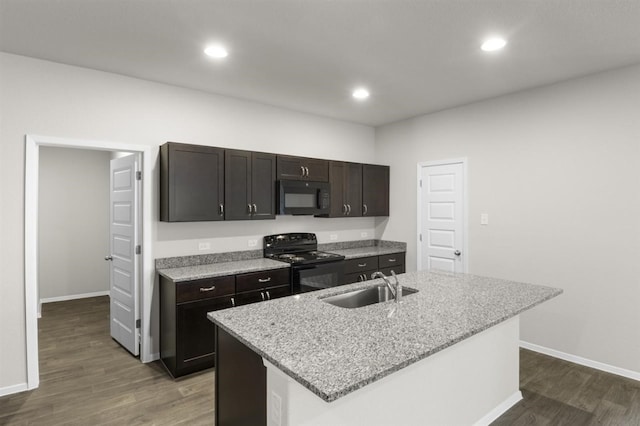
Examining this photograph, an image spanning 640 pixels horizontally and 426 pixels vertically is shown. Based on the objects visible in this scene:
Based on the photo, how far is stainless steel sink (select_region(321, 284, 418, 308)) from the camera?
2.43 metres

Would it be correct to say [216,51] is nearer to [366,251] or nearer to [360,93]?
[360,93]

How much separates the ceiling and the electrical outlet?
215cm

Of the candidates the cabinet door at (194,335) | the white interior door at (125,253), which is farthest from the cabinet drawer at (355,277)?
the white interior door at (125,253)

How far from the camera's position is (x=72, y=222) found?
18.4 ft

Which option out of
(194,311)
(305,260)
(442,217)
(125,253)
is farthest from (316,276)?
(125,253)

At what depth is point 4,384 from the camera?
109 inches

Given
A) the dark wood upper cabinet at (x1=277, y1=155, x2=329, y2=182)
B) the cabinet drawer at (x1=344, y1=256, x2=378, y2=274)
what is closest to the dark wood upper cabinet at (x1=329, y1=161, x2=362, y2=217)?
the dark wood upper cabinet at (x1=277, y1=155, x2=329, y2=182)

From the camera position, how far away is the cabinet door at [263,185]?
380cm

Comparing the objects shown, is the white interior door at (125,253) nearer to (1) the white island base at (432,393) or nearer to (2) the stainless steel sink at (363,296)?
(2) the stainless steel sink at (363,296)

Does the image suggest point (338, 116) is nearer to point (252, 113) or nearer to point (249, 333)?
point (252, 113)

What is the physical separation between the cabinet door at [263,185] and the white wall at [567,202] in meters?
2.33

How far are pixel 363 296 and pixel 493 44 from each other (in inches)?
84.8

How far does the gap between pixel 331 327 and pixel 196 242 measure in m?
2.40

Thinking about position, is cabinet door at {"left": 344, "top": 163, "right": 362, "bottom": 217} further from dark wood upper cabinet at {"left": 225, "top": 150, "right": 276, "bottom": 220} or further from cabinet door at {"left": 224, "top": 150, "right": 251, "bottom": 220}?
cabinet door at {"left": 224, "top": 150, "right": 251, "bottom": 220}
